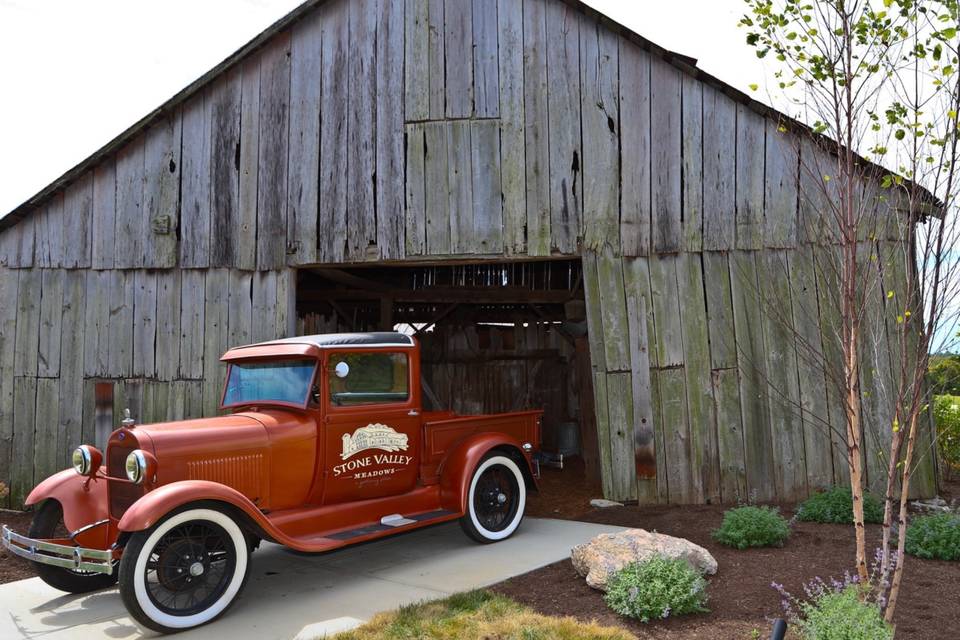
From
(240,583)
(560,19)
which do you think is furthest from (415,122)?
(240,583)

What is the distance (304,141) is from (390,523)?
483 centimetres

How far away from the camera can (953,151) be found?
3770 millimetres

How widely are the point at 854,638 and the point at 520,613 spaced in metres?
2.08

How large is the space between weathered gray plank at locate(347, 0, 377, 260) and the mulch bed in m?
4.41

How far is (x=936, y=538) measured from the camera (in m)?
5.77

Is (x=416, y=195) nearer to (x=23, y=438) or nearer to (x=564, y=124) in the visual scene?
(x=564, y=124)

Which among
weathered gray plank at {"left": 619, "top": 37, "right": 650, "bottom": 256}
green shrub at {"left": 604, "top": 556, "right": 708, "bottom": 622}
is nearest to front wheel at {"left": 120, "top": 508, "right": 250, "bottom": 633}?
green shrub at {"left": 604, "top": 556, "right": 708, "bottom": 622}

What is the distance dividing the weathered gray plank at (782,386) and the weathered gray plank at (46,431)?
8.52 meters

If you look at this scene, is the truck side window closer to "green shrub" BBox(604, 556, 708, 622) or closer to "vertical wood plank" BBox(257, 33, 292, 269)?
"green shrub" BBox(604, 556, 708, 622)

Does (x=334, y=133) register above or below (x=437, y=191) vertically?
above

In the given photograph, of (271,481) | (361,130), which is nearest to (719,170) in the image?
Result: (361,130)

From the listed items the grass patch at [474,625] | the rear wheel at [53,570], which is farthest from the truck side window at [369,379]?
the rear wheel at [53,570]

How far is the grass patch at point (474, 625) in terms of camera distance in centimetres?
446

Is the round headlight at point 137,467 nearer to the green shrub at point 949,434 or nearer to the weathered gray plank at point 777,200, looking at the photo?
the weathered gray plank at point 777,200
